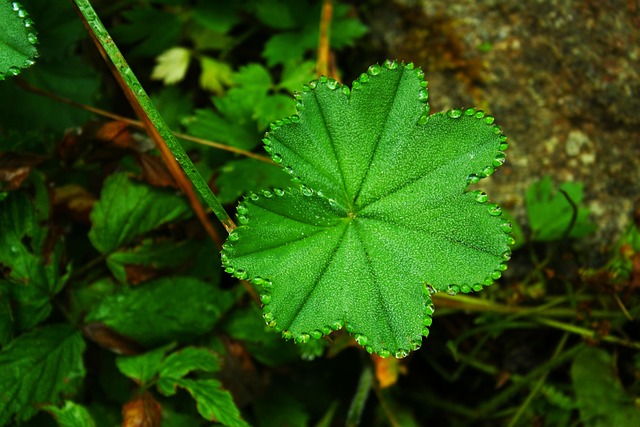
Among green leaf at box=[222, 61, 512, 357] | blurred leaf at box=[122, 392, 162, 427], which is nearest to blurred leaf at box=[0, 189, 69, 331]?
blurred leaf at box=[122, 392, 162, 427]

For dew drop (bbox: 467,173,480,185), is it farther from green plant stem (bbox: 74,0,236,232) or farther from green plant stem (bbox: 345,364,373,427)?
green plant stem (bbox: 345,364,373,427)

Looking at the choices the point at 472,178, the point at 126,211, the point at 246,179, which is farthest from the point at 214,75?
the point at 472,178

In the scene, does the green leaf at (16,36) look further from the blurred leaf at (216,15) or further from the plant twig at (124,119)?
the blurred leaf at (216,15)

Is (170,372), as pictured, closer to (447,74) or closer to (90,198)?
(90,198)

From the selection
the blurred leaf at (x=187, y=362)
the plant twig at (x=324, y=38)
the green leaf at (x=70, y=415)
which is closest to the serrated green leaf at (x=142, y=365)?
the blurred leaf at (x=187, y=362)

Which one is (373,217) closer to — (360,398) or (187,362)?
(187,362)

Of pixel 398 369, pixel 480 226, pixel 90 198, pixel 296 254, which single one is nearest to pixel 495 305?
pixel 398 369
